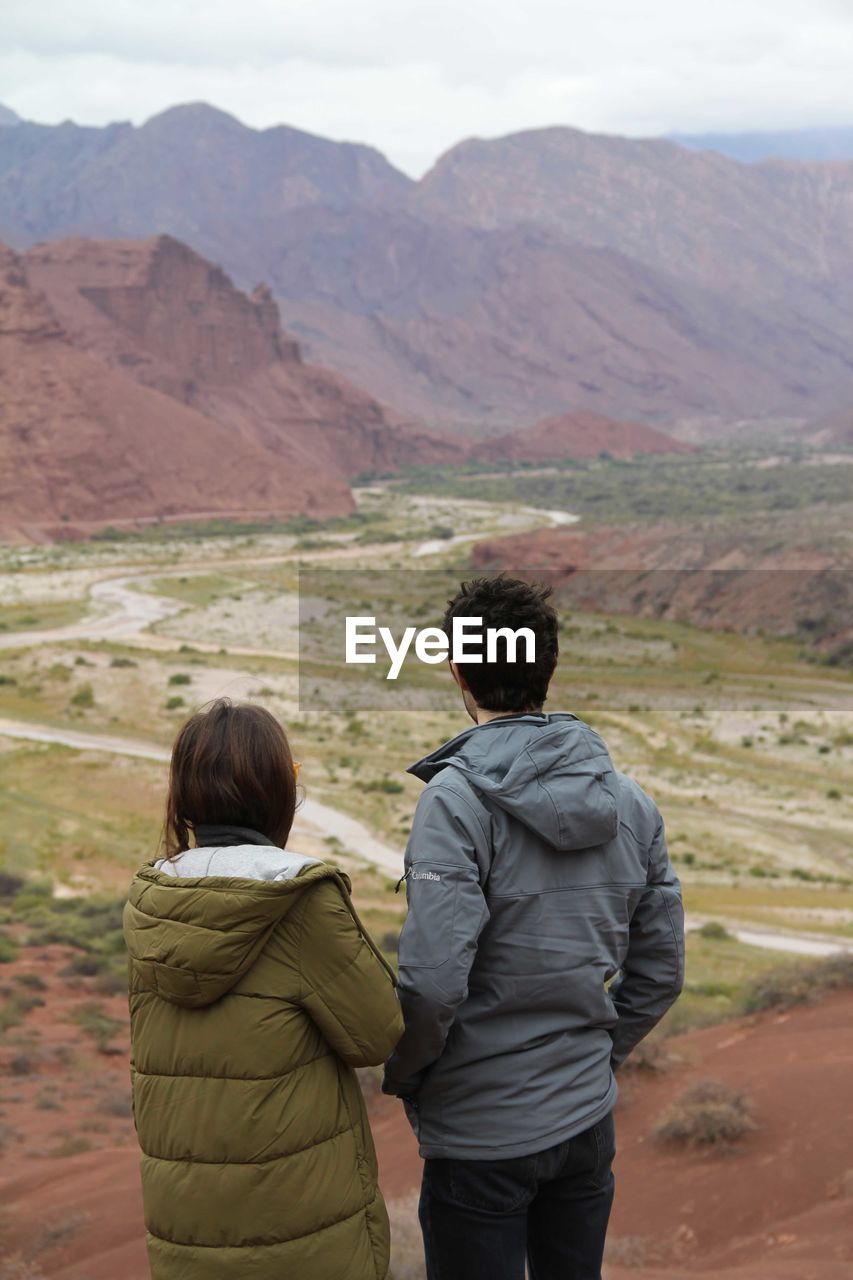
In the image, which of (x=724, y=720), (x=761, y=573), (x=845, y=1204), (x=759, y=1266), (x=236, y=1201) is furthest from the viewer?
(x=761, y=573)

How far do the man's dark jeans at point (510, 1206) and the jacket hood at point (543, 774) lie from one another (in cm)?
72

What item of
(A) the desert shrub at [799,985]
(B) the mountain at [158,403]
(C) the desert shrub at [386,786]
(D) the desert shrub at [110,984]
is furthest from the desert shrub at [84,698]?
(B) the mountain at [158,403]

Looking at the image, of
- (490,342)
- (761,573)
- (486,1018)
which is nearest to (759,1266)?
(486,1018)

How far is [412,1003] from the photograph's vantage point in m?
2.98

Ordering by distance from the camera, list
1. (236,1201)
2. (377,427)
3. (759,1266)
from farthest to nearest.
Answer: (377,427) → (759,1266) → (236,1201)

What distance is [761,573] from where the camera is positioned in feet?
170

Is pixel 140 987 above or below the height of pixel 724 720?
above

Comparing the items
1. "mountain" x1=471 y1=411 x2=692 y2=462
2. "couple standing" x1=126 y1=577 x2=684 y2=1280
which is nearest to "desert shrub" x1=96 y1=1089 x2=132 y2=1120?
"couple standing" x1=126 y1=577 x2=684 y2=1280

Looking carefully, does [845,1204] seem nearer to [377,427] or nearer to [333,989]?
[333,989]

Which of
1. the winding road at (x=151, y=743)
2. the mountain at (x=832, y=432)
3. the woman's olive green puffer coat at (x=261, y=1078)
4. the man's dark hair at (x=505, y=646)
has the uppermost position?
the mountain at (x=832, y=432)

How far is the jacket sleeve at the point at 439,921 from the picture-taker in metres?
2.97

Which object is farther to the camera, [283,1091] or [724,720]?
[724,720]

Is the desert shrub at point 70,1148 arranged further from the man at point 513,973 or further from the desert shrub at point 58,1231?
the man at point 513,973

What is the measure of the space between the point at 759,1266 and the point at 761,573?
157 ft
